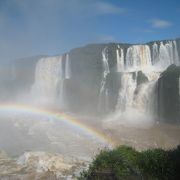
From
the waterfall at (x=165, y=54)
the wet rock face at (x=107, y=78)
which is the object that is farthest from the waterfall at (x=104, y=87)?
the waterfall at (x=165, y=54)

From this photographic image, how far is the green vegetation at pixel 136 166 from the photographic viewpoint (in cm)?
1534

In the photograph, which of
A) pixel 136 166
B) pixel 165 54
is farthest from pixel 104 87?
pixel 136 166

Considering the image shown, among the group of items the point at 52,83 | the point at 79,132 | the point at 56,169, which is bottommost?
the point at 56,169

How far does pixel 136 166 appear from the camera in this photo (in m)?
15.8

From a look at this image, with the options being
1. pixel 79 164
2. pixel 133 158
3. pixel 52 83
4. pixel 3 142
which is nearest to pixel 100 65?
pixel 52 83

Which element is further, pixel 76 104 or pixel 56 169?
pixel 76 104

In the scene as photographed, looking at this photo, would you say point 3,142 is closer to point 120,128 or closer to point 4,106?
point 120,128

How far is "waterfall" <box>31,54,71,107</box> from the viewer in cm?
5806

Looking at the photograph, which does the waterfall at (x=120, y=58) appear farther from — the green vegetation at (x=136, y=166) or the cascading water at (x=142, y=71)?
the green vegetation at (x=136, y=166)

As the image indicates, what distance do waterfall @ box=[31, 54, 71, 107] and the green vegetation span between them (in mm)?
40618

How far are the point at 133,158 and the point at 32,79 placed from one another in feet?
168

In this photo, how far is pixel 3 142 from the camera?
119ft

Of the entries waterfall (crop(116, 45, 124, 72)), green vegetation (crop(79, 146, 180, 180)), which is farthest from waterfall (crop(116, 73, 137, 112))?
green vegetation (crop(79, 146, 180, 180))

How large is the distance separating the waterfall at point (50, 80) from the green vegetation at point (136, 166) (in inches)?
1599
